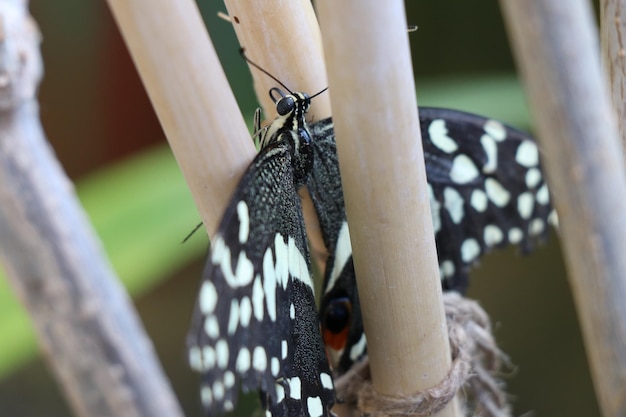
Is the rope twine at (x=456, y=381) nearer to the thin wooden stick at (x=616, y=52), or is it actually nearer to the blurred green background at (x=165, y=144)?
the thin wooden stick at (x=616, y=52)

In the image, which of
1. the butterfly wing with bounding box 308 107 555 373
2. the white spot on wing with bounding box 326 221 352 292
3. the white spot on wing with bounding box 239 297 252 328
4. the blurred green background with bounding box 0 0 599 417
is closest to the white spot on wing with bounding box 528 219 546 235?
the butterfly wing with bounding box 308 107 555 373

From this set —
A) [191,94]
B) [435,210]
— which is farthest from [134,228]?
[191,94]

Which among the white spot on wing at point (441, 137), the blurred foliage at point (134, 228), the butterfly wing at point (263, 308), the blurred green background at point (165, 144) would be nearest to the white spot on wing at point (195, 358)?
the butterfly wing at point (263, 308)

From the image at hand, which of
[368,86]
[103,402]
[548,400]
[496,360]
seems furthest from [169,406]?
[548,400]

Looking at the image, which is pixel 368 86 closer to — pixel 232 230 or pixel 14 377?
pixel 232 230

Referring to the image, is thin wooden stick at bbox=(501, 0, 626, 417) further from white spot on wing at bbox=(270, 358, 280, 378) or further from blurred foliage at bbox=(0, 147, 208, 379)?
blurred foliage at bbox=(0, 147, 208, 379)

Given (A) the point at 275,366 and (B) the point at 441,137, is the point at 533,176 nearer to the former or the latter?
(B) the point at 441,137
